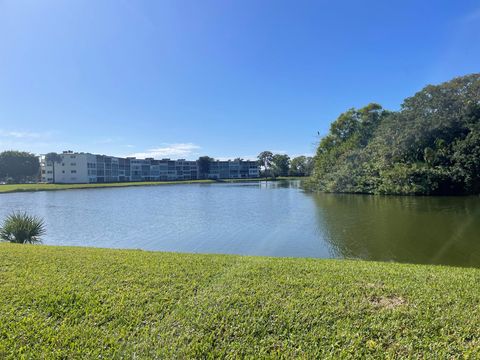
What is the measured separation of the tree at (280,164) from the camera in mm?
104875

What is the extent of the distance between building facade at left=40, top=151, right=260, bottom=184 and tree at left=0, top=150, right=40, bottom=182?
215 centimetres

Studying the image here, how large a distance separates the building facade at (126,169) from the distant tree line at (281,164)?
11549mm

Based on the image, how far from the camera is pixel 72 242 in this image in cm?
1311

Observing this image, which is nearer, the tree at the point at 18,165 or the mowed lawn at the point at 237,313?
the mowed lawn at the point at 237,313

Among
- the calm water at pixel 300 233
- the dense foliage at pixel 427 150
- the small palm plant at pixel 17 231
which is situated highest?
the dense foliage at pixel 427 150

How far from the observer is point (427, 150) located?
30.5 metres

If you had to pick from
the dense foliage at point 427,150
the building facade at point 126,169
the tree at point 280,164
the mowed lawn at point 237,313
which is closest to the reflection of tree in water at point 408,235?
the mowed lawn at point 237,313

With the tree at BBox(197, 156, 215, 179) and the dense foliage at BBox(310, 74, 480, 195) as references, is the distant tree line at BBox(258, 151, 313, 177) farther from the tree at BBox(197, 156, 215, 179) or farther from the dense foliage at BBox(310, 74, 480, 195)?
the dense foliage at BBox(310, 74, 480, 195)

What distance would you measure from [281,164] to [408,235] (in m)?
92.7

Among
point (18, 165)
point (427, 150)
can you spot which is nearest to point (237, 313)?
point (427, 150)

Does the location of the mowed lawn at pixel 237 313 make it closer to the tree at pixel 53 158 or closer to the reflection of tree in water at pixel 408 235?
the reflection of tree in water at pixel 408 235

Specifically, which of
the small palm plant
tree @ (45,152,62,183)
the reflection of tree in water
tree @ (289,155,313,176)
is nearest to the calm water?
the reflection of tree in water

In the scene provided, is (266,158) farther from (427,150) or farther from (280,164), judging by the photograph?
(427,150)

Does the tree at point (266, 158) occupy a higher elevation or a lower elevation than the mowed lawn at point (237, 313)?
higher
